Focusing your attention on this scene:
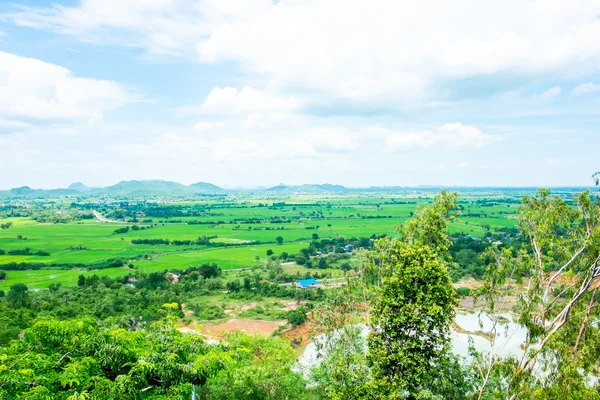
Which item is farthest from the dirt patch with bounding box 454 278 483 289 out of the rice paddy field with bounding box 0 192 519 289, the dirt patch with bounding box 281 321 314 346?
the dirt patch with bounding box 281 321 314 346

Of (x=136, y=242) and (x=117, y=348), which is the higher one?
(x=117, y=348)

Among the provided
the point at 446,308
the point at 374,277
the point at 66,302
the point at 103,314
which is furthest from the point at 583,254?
the point at 66,302

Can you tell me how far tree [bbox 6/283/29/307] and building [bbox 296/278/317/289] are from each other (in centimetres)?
2323

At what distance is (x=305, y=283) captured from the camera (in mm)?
38594

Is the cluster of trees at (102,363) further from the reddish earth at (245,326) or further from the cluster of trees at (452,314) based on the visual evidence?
the reddish earth at (245,326)

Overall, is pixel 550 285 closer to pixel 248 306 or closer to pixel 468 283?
pixel 248 306

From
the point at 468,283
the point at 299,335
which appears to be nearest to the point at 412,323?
the point at 299,335

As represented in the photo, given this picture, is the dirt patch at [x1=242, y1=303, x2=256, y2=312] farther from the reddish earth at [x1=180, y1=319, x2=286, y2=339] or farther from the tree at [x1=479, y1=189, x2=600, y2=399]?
the tree at [x1=479, y1=189, x2=600, y2=399]

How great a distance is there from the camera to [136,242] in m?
61.7

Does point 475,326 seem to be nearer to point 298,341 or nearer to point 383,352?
point 298,341

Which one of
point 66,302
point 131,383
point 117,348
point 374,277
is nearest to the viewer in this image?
point 131,383

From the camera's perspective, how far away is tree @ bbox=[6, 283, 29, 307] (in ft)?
92.4

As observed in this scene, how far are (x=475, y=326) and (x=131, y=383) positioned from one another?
27325 mm

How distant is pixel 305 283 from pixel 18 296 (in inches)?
981
